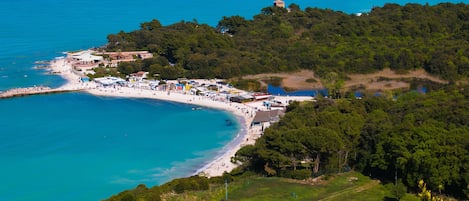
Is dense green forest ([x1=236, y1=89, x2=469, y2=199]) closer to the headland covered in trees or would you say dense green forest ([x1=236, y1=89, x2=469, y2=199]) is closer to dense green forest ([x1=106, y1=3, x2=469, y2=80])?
the headland covered in trees

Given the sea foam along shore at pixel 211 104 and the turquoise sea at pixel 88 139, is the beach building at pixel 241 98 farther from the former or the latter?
the turquoise sea at pixel 88 139

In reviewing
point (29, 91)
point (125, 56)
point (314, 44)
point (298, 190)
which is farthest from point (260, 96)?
point (298, 190)

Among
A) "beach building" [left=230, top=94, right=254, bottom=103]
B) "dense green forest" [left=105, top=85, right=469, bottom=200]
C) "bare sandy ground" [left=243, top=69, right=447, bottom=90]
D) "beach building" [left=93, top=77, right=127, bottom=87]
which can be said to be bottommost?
"dense green forest" [left=105, top=85, right=469, bottom=200]

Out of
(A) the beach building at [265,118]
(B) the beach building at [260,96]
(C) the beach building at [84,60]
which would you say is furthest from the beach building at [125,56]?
(A) the beach building at [265,118]

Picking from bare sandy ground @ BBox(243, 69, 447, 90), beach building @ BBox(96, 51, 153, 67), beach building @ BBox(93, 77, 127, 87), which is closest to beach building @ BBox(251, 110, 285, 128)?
bare sandy ground @ BBox(243, 69, 447, 90)

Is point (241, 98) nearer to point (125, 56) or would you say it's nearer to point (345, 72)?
point (345, 72)

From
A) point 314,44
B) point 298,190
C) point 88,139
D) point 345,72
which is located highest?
point 314,44
